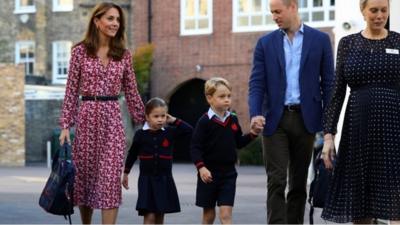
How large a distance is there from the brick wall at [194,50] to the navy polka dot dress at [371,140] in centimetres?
2832

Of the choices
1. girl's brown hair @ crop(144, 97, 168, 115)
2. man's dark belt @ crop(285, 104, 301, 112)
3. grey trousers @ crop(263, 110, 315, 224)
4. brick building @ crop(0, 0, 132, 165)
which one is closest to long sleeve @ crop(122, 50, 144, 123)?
girl's brown hair @ crop(144, 97, 168, 115)

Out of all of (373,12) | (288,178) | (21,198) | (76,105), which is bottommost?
(21,198)

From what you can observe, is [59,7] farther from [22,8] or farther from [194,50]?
[194,50]

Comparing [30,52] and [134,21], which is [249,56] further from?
[30,52]

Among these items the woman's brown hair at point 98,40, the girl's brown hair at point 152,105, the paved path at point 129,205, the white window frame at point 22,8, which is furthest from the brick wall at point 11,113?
the woman's brown hair at point 98,40

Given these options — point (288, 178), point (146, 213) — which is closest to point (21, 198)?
point (146, 213)

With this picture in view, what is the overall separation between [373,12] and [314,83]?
1074 millimetres

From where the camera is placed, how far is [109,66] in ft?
26.9

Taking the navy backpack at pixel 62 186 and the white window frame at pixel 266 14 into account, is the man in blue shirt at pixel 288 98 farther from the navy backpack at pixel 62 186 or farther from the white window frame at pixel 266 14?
the white window frame at pixel 266 14

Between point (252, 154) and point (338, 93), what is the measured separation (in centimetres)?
2626

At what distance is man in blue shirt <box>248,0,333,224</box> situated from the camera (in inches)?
316

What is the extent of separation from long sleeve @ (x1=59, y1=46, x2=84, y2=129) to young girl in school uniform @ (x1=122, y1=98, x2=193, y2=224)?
2.72 ft

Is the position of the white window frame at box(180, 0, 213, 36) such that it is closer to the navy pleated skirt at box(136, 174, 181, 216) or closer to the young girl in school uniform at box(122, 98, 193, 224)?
the young girl in school uniform at box(122, 98, 193, 224)

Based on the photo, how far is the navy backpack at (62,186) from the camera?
26.0 feet
